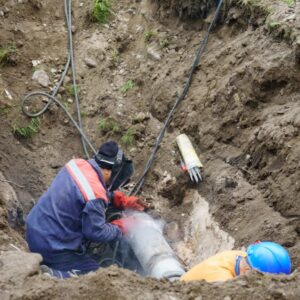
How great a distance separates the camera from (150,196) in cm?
675

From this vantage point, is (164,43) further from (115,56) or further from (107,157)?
(107,157)

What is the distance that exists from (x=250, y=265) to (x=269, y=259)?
15 cm

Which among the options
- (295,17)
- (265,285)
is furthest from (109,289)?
(295,17)

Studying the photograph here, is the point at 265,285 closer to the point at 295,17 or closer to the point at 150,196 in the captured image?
the point at 150,196

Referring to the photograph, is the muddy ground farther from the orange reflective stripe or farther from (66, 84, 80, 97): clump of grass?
the orange reflective stripe

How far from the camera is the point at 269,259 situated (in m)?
4.21

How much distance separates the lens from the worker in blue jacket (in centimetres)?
511

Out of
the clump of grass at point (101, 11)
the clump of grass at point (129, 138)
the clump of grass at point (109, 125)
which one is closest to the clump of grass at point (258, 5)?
the clump of grass at point (129, 138)

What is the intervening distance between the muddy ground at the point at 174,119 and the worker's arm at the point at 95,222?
62 centimetres

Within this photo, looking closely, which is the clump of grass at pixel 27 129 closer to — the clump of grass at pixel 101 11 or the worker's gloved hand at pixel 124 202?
the worker's gloved hand at pixel 124 202

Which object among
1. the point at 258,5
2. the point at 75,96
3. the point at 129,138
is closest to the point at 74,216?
the point at 129,138

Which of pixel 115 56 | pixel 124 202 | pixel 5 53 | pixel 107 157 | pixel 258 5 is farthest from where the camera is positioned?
pixel 115 56

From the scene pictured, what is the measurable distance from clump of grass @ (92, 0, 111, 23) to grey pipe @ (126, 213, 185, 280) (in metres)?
3.81

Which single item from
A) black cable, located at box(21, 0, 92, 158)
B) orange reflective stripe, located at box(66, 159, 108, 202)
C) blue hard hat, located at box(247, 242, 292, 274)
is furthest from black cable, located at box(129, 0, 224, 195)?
blue hard hat, located at box(247, 242, 292, 274)
